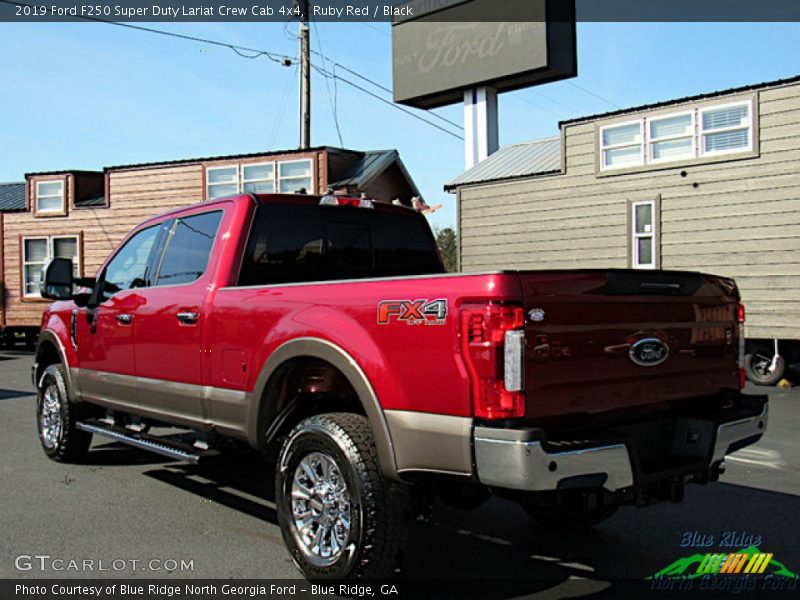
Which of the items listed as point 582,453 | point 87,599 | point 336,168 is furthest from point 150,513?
point 336,168

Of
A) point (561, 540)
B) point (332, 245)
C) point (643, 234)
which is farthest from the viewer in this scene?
point (643, 234)

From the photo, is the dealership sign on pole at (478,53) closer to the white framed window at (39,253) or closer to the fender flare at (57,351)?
the white framed window at (39,253)

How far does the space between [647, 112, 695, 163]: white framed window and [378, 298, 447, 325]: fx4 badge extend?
1225 centimetres

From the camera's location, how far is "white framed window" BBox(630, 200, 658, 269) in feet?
49.0

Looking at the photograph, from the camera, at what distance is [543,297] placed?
129 inches

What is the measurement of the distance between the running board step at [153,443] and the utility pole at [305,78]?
17.6 meters

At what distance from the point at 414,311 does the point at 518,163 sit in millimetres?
15386

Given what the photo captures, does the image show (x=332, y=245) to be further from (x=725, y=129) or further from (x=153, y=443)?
(x=725, y=129)

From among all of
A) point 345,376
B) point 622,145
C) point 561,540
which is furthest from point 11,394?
point 622,145

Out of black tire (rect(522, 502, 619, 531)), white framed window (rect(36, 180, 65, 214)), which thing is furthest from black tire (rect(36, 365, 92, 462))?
white framed window (rect(36, 180, 65, 214))

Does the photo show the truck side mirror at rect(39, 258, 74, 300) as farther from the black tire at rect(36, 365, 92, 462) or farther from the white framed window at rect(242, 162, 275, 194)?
the white framed window at rect(242, 162, 275, 194)

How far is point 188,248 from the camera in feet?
17.6

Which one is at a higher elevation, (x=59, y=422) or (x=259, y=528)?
(x=59, y=422)

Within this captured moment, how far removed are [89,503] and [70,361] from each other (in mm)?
1472
